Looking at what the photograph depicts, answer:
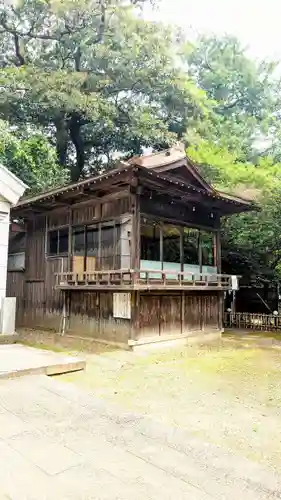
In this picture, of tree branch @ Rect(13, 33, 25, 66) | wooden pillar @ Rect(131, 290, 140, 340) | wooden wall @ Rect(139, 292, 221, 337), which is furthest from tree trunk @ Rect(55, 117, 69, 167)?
wooden pillar @ Rect(131, 290, 140, 340)

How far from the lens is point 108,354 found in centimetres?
991

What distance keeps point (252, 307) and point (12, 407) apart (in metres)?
15.3

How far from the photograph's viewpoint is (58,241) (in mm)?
13617

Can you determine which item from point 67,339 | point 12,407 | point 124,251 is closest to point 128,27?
point 124,251

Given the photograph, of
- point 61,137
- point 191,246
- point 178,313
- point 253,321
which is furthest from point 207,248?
point 61,137

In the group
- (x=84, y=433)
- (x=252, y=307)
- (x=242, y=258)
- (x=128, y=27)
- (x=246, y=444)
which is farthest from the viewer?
(x=128, y=27)

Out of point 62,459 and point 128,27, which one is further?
point 128,27

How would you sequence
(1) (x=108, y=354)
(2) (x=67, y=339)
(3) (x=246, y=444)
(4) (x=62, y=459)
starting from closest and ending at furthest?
(4) (x=62, y=459) < (3) (x=246, y=444) < (1) (x=108, y=354) < (2) (x=67, y=339)

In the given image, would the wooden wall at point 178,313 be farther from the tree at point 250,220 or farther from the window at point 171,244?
the tree at point 250,220

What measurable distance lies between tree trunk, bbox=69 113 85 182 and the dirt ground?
1768cm

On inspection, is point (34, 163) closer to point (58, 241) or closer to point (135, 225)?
point (58, 241)

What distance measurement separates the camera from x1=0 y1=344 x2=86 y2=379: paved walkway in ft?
17.4

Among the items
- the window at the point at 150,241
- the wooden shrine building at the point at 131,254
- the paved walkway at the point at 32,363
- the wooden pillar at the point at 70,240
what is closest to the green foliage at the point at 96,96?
the wooden shrine building at the point at 131,254

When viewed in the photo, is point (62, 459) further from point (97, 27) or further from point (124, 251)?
point (97, 27)
